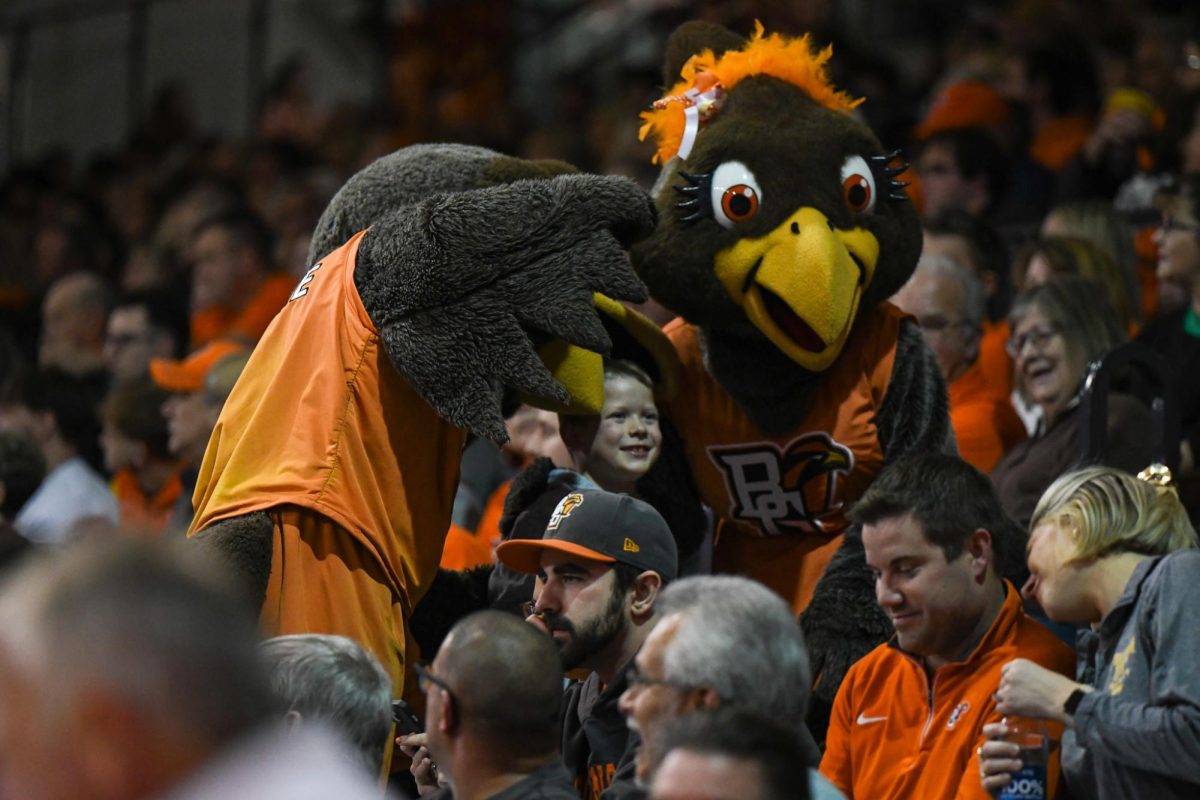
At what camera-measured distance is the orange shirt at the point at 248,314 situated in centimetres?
743

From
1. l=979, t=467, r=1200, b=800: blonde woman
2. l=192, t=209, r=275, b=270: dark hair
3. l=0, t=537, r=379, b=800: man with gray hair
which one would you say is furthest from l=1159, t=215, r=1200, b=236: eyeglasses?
l=0, t=537, r=379, b=800: man with gray hair

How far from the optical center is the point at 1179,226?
521 centimetres

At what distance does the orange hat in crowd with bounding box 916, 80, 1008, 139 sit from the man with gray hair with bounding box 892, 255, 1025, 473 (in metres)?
2.03

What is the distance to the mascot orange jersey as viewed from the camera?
135 inches

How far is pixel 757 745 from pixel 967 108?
5.43 meters

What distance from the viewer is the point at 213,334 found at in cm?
754

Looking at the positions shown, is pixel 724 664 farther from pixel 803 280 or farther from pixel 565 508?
pixel 803 280

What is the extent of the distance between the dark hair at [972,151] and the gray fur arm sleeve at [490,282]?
319 centimetres

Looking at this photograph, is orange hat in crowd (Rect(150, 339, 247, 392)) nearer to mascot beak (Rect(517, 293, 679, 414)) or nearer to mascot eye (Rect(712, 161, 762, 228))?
mascot beak (Rect(517, 293, 679, 414))

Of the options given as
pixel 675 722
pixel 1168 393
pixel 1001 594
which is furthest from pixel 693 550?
pixel 675 722

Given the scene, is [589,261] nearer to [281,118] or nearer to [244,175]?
[244,175]

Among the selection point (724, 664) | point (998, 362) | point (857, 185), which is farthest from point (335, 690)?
point (998, 362)

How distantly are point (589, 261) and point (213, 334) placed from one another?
4.22 m

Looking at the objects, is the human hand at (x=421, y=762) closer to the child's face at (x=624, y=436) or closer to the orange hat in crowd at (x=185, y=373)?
the child's face at (x=624, y=436)
